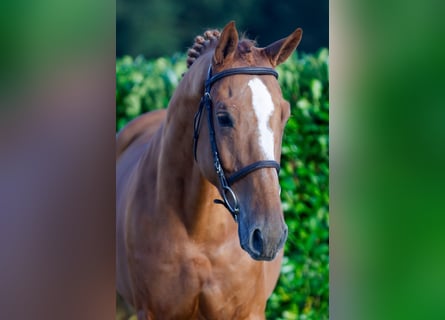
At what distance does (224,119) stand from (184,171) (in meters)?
0.37

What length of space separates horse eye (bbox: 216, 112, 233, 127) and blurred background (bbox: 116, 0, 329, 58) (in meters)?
0.93

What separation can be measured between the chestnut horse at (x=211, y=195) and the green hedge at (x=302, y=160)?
40 centimetres

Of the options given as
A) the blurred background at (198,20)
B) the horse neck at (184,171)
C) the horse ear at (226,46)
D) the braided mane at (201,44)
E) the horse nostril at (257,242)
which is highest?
the blurred background at (198,20)

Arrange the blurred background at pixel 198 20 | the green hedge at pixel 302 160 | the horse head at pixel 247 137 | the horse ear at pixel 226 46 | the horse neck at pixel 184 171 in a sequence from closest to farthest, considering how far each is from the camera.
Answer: the horse head at pixel 247 137
the horse ear at pixel 226 46
the horse neck at pixel 184 171
the blurred background at pixel 198 20
the green hedge at pixel 302 160

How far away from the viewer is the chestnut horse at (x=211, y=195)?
69.7 inches

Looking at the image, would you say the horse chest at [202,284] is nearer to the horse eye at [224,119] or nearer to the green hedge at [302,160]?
the horse eye at [224,119]

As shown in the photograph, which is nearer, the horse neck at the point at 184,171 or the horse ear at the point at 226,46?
the horse ear at the point at 226,46

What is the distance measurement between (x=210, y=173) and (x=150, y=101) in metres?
1.16

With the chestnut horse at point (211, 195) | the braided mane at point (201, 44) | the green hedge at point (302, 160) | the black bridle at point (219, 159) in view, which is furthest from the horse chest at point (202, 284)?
the green hedge at point (302, 160)

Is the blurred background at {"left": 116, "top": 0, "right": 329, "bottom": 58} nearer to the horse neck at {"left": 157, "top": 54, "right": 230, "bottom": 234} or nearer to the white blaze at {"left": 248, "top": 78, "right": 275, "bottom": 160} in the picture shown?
the horse neck at {"left": 157, "top": 54, "right": 230, "bottom": 234}

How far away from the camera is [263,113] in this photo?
5.83 feet

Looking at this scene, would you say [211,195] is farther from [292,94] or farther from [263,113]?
[292,94]

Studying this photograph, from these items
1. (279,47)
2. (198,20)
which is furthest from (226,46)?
(198,20)
